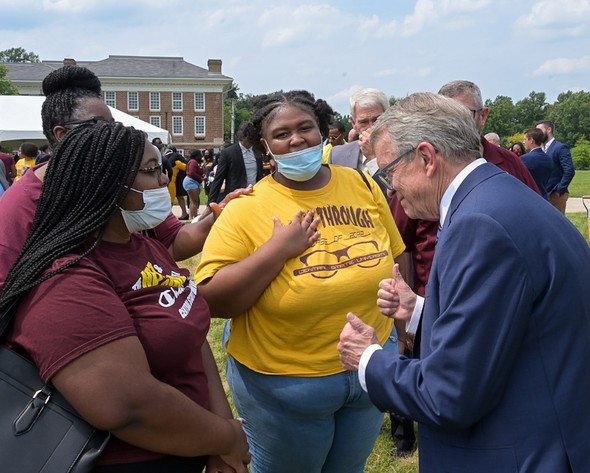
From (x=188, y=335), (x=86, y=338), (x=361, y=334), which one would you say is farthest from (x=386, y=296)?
(x=86, y=338)

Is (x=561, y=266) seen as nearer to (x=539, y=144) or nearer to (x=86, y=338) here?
(x=86, y=338)

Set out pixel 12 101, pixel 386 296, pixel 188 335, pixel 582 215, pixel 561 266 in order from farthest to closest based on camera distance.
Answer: pixel 12 101 < pixel 582 215 < pixel 386 296 < pixel 188 335 < pixel 561 266

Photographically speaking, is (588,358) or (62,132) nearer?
(588,358)

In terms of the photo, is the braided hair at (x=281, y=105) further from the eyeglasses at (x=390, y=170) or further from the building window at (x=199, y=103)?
the building window at (x=199, y=103)

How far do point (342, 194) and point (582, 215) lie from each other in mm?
13516

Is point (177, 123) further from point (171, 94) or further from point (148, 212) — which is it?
point (148, 212)

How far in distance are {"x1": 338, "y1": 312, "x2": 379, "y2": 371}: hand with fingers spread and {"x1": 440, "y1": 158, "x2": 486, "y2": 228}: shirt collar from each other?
478mm

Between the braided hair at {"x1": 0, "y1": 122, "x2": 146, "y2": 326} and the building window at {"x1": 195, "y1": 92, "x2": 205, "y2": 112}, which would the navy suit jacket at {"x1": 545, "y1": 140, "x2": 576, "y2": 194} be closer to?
the braided hair at {"x1": 0, "y1": 122, "x2": 146, "y2": 326}

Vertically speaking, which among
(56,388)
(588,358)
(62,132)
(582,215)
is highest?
(62,132)

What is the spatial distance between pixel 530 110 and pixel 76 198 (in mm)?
108243

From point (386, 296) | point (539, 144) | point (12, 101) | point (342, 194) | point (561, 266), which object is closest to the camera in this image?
point (561, 266)

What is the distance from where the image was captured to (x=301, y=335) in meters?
2.69

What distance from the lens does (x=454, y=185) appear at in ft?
6.17

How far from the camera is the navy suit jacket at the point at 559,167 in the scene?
40.0 ft
